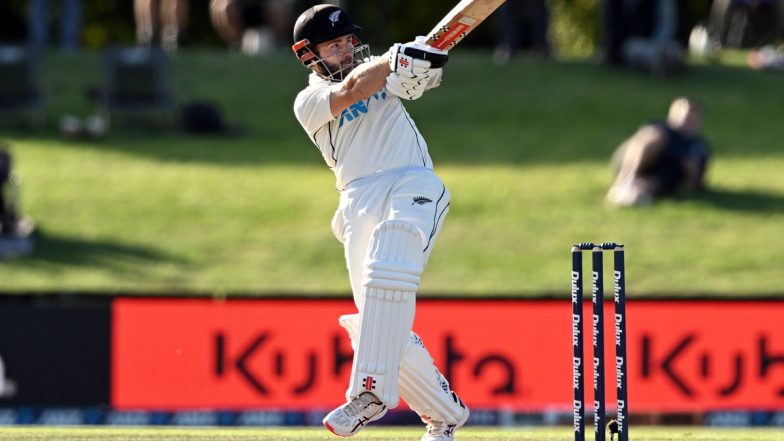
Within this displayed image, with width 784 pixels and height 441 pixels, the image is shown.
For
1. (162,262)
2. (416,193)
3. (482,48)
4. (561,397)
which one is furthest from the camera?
(482,48)

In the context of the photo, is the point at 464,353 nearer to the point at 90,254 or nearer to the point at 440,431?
the point at 440,431

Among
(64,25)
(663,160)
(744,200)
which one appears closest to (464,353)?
(663,160)

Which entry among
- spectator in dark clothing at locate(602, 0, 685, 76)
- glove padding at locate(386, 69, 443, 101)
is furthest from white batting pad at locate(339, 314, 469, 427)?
spectator in dark clothing at locate(602, 0, 685, 76)

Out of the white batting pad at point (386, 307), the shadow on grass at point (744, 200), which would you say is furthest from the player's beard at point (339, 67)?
the shadow on grass at point (744, 200)

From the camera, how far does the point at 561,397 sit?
8.80 metres

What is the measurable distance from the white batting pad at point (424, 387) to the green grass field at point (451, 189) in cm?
588

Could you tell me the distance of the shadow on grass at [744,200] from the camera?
13398 millimetres

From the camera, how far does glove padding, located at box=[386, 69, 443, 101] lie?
5230 mm

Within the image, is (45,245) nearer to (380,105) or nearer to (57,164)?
(57,164)

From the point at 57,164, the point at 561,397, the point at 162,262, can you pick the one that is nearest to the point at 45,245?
the point at 162,262

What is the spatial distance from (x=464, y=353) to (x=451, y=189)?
17.3ft

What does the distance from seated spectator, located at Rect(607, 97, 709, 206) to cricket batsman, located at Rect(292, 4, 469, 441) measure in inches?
290

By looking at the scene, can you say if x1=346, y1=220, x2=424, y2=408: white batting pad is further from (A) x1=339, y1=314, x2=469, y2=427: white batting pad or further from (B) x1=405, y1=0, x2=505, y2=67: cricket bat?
(B) x1=405, y1=0, x2=505, y2=67: cricket bat

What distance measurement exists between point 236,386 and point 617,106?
898 cm
